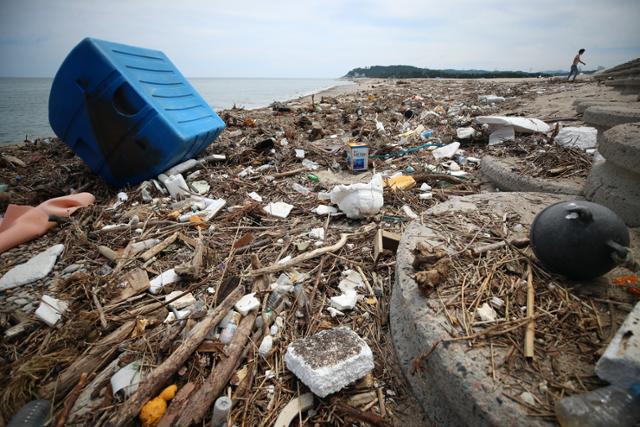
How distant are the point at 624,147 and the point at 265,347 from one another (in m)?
2.98

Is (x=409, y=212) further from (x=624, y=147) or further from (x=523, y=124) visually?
(x=523, y=124)

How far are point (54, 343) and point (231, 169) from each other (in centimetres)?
344

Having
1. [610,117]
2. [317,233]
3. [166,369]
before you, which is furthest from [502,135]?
[166,369]

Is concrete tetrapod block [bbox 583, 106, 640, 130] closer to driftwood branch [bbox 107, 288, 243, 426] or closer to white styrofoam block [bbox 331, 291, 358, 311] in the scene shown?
white styrofoam block [bbox 331, 291, 358, 311]

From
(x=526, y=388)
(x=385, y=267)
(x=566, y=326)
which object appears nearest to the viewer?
(x=526, y=388)

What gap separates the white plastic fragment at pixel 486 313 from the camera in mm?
1504

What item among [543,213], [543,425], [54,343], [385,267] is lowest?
[54,343]

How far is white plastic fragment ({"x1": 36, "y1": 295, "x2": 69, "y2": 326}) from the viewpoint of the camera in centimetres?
204

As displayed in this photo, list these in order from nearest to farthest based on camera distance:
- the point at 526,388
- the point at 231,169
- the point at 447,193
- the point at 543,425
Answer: the point at 543,425 < the point at 526,388 < the point at 447,193 < the point at 231,169

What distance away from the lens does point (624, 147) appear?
216cm

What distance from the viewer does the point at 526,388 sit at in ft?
3.90

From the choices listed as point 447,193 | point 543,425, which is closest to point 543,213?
point 543,425

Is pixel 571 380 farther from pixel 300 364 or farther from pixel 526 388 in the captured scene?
pixel 300 364

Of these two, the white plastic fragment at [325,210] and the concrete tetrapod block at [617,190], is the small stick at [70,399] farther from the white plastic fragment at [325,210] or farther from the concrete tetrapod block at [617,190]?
the concrete tetrapod block at [617,190]
